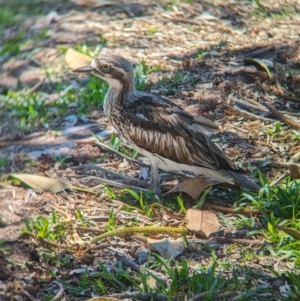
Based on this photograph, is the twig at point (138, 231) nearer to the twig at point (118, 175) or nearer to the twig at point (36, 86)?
the twig at point (118, 175)

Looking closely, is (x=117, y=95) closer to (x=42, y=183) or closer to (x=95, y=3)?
(x=42, y=183)

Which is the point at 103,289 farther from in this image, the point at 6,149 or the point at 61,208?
the point at 6,149

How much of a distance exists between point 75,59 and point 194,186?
2.60m

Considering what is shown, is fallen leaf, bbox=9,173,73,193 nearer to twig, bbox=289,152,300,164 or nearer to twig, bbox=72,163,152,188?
twig, bbox=72,163,152,188

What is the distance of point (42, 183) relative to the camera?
18.9ft

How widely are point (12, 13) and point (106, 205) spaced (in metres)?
4.29

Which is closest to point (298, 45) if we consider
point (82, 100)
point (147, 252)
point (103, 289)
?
point (82, 100)

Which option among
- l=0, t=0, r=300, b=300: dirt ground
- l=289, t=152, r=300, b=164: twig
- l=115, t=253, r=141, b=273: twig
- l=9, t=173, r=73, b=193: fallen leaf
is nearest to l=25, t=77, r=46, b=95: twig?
l=0, t=0, r=300, b=300: dirt ground

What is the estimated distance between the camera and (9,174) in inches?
231

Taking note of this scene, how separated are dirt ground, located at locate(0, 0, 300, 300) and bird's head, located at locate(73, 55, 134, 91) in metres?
0.58

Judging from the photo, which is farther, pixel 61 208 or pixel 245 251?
pixel 61 208

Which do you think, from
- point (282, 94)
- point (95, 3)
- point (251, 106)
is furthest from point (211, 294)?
point (95, 3)

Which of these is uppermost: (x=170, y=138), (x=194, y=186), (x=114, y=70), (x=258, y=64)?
(x=114, y=70)

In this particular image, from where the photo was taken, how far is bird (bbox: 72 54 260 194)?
19.0 feet
